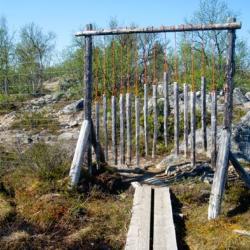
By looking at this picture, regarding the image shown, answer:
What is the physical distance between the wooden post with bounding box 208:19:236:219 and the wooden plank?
3.11 feet

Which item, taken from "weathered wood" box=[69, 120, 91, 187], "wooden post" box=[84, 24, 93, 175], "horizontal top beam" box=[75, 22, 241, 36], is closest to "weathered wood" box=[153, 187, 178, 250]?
"weathered wood" box=[69, 120, 91, 187]

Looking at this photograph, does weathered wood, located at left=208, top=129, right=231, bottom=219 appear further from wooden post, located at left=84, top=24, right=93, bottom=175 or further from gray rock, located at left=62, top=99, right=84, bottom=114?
gray rock, located at left=62, top=99, right=84, bottom=114

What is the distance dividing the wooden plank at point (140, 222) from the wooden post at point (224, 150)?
95 cm

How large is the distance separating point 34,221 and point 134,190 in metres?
1.95

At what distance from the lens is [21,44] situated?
104 ft

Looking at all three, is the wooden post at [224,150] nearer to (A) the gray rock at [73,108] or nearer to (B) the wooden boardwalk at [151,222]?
(B) the wooden boardwalk at [151,222]

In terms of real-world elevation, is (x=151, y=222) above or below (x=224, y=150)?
below

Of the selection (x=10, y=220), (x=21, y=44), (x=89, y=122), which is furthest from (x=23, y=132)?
(x=21, y=44)

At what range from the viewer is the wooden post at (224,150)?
6.35m

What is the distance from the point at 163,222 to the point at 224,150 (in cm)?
158

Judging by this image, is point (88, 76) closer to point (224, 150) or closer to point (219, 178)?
point (224, 150)

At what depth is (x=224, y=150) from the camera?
6.70 meters

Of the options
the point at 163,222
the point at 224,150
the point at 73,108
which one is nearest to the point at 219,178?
the point at 224,150

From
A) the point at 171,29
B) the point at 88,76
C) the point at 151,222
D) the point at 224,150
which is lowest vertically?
the point at 151,222
